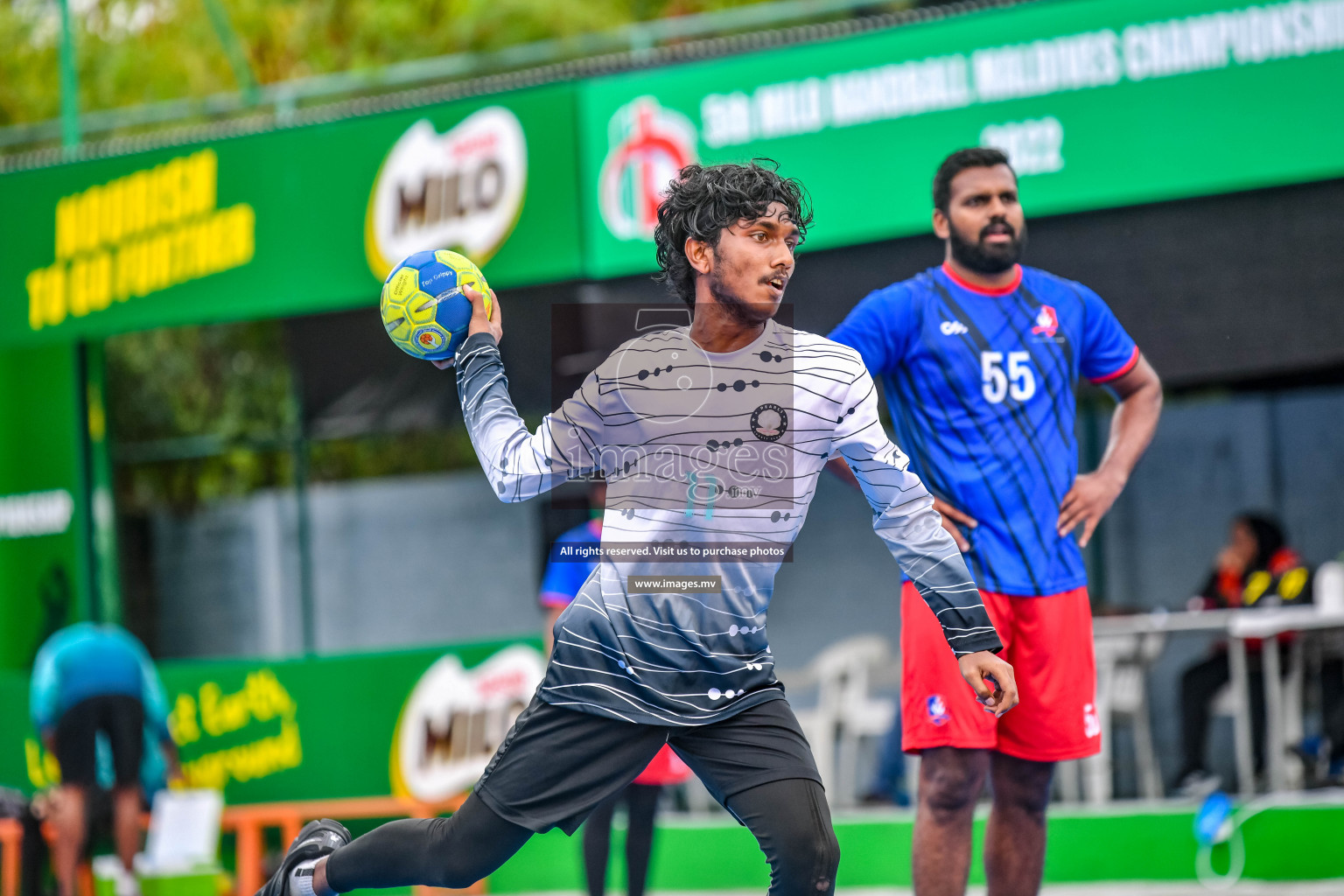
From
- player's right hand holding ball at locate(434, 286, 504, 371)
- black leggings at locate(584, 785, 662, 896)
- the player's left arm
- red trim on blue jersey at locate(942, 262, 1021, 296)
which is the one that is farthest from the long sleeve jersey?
the player's left arm

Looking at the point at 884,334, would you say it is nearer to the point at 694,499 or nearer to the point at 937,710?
the point at 937,710

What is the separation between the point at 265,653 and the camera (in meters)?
11.5

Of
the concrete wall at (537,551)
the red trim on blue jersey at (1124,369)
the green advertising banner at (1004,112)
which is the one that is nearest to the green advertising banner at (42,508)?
the concrete wall at (537,551)

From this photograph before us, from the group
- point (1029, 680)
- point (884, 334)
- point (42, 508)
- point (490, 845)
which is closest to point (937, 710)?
point (1029, 680)

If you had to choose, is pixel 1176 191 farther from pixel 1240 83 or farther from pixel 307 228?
pixel 307 228

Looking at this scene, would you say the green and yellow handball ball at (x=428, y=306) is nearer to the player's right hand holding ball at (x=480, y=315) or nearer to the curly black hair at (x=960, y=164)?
the player's right hand holding ball at (x=480, y=315)

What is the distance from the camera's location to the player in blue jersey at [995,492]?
4.59m

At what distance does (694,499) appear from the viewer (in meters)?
Result: 3.74

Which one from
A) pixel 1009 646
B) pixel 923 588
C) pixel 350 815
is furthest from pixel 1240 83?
pixel 350 815

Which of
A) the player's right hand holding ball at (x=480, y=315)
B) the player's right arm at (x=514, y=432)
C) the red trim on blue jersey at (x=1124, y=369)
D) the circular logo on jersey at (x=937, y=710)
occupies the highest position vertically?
the player's right hand holding ball at (x=480, y=315)

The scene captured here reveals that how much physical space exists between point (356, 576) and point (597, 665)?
8.23 meters

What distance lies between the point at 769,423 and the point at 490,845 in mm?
1204

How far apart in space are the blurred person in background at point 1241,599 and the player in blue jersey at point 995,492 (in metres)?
3.94

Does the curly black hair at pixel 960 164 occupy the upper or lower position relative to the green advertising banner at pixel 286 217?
lower
